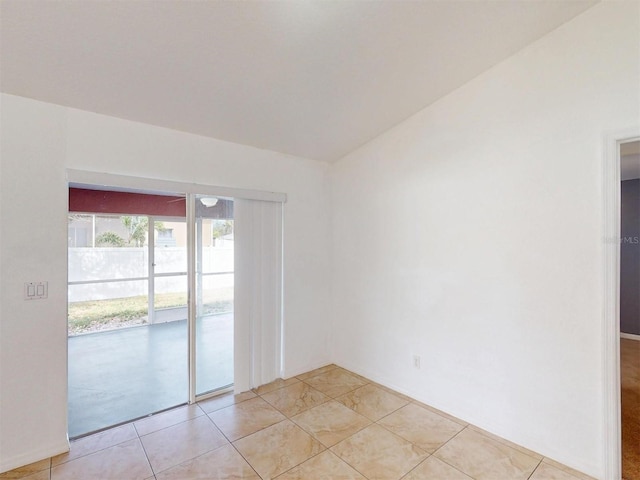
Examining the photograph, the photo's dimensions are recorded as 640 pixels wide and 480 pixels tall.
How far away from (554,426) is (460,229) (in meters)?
1.48

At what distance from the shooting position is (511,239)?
240 cm

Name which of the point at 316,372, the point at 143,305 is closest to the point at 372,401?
the point at 316,372

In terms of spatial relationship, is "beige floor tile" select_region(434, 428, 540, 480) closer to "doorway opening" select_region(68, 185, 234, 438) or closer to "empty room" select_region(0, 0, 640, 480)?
"empty room" select_region(0, 0, 640, 480)

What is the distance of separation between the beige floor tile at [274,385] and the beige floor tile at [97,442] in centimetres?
110

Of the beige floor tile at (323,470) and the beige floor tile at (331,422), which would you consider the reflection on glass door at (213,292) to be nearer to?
the beige floor tile at (331,422)

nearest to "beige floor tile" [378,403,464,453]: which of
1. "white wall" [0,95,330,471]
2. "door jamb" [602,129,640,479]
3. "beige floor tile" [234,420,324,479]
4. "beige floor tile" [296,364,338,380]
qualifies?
"beige floor tile" [234,420,324,479]

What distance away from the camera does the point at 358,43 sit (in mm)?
2080

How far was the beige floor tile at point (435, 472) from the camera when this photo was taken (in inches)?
78.6

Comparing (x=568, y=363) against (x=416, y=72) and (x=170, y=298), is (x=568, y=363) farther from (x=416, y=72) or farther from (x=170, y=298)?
(x=170, y=298)

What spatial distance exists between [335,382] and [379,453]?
1178 mm

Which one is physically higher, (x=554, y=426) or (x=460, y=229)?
(x=460, y=229)

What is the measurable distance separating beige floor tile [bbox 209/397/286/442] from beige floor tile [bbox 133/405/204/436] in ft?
0.59

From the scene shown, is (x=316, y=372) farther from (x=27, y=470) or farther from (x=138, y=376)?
(x=27, y=470)

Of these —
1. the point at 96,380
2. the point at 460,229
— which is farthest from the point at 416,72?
the point at 96,380
